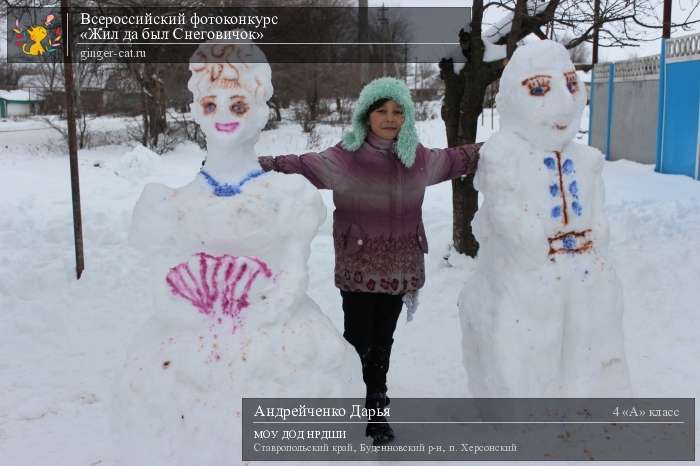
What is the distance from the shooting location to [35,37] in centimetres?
706

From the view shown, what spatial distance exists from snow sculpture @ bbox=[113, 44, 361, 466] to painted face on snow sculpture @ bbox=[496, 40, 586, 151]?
41.9 inches

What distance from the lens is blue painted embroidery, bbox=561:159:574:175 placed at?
312 cm

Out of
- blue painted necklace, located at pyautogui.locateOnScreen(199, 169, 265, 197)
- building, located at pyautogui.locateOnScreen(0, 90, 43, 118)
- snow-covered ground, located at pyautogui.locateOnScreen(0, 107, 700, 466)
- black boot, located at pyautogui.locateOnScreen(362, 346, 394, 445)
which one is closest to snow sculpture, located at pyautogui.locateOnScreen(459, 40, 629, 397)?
black boot, located at pyautogui.locateOnScreen(362, 346, 394, 445)

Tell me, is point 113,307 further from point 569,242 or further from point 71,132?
point 569,242

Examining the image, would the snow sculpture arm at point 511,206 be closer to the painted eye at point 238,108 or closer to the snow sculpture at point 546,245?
the snow sculpture at point 546,245

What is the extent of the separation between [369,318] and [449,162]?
0.82m

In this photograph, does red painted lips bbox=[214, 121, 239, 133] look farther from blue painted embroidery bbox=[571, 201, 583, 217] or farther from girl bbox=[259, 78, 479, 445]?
blue painted embroidery bbox=[571, 201, 583, 217]

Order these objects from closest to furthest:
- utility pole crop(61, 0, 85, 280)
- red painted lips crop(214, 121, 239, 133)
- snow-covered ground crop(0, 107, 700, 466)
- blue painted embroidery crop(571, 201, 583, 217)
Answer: red painted lips crop(214, 121, 239, 133) → blue painted embroidery crop(571, 201, 583, 217) → snow-covered ground crop(0, 107, 700, 466) → utility pole crop(61, 0, 85, 280)

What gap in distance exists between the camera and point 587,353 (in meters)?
3.23

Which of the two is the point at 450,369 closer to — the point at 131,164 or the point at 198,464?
the point at 198,464

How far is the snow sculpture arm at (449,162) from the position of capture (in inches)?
125

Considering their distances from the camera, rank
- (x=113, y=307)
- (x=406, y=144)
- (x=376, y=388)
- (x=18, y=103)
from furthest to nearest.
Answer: (x=18, y=103) < (x=113, y=307) < (x=376, y=388) < (x=406, y=144)

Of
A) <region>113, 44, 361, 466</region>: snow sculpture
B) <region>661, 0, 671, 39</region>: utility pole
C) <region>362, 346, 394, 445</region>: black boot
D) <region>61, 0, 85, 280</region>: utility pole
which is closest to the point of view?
<region>113, 44, 361, 466</region>: snow sculpture

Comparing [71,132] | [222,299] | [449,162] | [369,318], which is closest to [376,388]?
[369,318]
